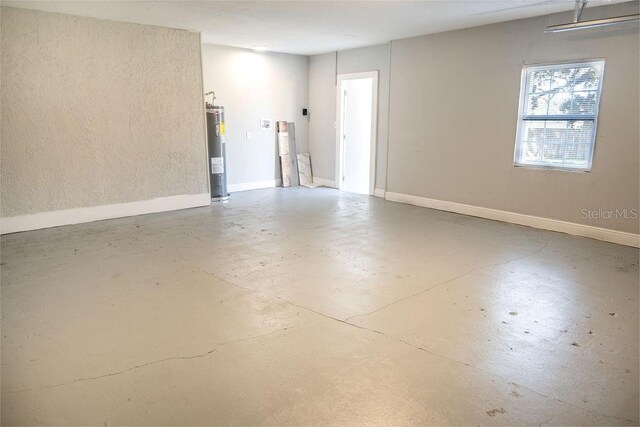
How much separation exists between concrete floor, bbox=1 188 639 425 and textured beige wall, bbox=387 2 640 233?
0.67 metres

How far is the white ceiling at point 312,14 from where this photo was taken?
465 cm

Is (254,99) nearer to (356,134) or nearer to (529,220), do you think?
(356,134)

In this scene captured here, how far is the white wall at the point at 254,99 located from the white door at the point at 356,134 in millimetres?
1025

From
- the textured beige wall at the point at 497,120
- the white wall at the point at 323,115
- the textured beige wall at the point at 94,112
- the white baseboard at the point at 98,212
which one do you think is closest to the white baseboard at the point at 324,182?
the white wall at the point at 323,115

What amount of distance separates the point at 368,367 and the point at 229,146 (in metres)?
6.07

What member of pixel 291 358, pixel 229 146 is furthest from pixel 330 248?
pixel 229 146

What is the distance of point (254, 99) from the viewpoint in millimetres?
8031

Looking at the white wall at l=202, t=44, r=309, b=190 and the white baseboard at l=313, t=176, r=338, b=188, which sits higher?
the white wall at l=202, t=44, r=309, b=190

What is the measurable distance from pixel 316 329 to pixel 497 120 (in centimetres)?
428

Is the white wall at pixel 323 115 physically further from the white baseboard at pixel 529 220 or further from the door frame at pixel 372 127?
the white baseboard at pixel 529 220

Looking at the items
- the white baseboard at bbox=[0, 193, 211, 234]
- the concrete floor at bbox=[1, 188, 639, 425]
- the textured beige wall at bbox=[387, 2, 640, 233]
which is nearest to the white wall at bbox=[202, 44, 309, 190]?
the white baseboard at bbox=[0, 193, 211, 234]

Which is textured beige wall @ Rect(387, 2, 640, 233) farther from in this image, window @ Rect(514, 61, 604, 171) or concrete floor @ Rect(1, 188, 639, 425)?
concrete floor @ Rect(1, 188, 639, 425)

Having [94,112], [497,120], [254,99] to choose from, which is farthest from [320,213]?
[94,112]

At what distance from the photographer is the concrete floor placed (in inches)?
82.3
